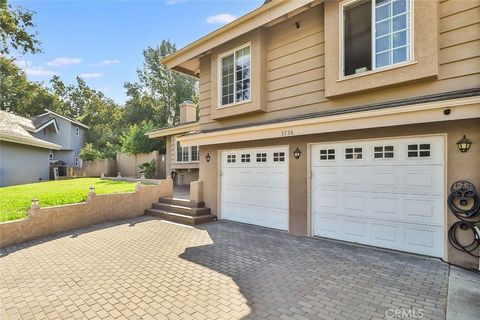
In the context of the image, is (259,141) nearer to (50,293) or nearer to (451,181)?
(451,181)

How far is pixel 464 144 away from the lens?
5.10 meters

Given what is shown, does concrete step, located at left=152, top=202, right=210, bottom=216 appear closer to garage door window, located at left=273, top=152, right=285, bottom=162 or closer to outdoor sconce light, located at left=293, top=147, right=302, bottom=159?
garage door window, located at left=273, top=152, right=285, bottom=162

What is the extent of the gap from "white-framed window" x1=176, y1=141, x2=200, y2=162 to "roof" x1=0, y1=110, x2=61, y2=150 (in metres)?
10.1

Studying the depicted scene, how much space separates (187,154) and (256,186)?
9.43m

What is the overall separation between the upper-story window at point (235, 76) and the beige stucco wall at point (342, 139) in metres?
1.68

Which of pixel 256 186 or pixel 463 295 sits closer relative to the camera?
pixel 463 295

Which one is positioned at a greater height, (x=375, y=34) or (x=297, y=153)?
(x=375, y=34)

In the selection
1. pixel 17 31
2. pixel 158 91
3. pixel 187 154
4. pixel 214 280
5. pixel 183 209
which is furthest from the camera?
pixel 158 91

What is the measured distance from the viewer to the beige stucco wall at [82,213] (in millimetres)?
7273

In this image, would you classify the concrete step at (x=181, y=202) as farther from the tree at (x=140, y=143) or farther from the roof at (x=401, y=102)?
the tree at (x=140, y=143)

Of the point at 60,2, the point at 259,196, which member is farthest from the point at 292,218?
the point at 60,2

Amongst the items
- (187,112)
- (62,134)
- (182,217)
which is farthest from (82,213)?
(62,134)

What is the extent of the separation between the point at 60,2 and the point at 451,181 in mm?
13484

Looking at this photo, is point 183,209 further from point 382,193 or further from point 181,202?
point 382,193
